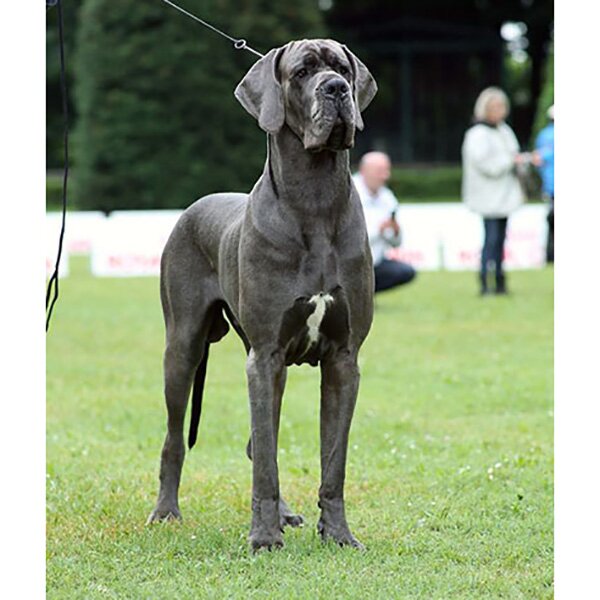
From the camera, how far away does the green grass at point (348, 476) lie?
4949 mm

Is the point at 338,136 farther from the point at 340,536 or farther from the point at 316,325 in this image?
the point at 340,536

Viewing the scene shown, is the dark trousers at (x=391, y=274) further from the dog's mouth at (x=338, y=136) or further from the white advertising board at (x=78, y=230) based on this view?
the dog's mouth at (x=338, y=136)

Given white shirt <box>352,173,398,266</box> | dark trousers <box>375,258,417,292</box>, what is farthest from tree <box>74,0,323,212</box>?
white shirt <box>352,173,398,266</box>

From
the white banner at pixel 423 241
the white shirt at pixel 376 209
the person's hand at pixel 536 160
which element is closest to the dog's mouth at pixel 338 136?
the white shirt at pixel 376 209

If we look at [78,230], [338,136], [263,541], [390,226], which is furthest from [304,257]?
[78,230]

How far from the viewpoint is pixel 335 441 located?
17.4ft

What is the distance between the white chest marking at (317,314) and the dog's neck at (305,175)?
13.2 inches

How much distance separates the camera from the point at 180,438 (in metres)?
5.97

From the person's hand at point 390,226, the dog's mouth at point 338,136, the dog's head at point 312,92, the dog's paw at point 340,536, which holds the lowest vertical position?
the dog's paw at point 340,536

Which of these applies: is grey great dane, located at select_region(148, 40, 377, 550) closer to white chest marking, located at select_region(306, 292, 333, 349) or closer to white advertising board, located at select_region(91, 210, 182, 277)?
white chest marking, located at select_region(306, 292, 333, 349)

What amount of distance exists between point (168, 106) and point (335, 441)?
1067 inches

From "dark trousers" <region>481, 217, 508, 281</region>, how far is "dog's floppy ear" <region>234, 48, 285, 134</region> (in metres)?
10.7
